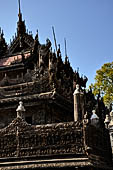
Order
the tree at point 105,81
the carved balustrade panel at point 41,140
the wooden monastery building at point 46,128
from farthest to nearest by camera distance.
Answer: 1. the tree at point 105,81
2. the carved balustrade panel at point 41,140
3. the wooden monastery building at point 46,128

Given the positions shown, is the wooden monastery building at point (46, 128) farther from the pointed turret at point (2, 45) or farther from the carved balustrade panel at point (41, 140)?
the pointed turret at point (2, 45)

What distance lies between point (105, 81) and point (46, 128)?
731 inches

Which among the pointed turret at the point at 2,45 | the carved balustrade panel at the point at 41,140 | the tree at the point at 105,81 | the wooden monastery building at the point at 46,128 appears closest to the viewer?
the wooden monastery building at the point at 46,128

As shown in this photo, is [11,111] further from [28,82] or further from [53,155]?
[53,155]

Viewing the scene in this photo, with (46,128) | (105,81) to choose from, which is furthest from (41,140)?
(105,81)

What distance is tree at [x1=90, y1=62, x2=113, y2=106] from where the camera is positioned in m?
26.7

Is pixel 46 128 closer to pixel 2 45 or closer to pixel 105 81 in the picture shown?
pixel 2 45

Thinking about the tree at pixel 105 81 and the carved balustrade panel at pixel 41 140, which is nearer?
the carved balustrade panel at pixel 41 140

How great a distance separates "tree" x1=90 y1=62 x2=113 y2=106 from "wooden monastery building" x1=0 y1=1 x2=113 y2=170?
10461 millimetres

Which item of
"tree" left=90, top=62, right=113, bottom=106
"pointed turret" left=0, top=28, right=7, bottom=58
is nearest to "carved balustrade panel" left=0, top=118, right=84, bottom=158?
"pointed turret" left=0, top=28, right=7, bottom=58

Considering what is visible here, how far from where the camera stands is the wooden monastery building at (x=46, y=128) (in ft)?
29.4

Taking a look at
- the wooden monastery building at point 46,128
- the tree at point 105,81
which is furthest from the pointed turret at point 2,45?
the tree at point 105,81

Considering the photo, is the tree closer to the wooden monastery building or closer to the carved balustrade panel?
the wooden monastery building

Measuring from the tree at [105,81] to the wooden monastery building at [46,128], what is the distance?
10461 mm
